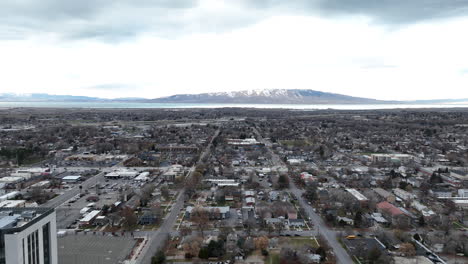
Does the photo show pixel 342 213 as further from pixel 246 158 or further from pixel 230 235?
pixel 246 158

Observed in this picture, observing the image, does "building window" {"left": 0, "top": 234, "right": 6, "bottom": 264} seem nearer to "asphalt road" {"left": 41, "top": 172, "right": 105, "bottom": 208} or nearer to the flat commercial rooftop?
the flat commercial rooftop

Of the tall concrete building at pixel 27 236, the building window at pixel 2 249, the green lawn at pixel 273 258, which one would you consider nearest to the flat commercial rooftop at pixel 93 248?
the tall concrete building at pixel 27 236

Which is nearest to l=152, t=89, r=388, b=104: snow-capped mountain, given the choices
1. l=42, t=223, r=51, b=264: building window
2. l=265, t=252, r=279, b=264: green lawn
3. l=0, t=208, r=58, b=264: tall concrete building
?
l=265, t=252, r=279, b=264: green lawn

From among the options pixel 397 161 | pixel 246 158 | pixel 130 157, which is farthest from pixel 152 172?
pixel 397 161

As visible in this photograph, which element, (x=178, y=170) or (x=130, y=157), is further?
(x=130, y=157)

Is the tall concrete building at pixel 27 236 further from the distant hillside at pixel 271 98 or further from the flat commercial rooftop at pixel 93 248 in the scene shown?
the distant hillside at pixel 271 98

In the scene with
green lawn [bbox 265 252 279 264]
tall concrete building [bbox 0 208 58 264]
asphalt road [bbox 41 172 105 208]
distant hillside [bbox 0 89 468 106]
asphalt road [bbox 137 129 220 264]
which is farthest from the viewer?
distant hillside [bbox 0 89 468 106]
